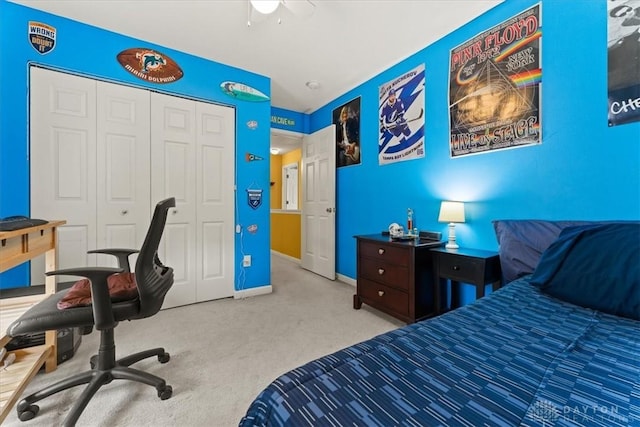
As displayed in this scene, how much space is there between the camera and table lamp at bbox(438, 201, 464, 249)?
213 cm

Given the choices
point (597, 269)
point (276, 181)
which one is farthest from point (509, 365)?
point (276, 181)

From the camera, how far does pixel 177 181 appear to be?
2693mm

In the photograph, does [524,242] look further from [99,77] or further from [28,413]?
[99,77]

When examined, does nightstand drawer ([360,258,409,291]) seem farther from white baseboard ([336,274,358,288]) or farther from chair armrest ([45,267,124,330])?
chair armrest ([45,267,124,330])

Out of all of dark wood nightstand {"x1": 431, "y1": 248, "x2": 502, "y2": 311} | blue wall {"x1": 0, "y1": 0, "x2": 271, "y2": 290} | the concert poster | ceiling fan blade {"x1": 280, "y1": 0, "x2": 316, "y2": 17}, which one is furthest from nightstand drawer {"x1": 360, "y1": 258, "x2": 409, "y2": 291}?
ceiling fan blade {"x1": 280, "y1": 0, "x2": 316, "y2": 17}

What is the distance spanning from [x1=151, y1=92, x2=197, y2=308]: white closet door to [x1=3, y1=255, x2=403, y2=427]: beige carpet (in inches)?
10.4

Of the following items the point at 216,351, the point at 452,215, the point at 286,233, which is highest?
the point at 452,215

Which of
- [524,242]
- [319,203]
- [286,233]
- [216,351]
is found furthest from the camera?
[286,233]

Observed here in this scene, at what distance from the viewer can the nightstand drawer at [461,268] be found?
182 cm

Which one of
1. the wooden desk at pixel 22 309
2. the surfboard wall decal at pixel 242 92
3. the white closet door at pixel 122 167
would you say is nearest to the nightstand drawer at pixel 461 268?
the wooden desk at pixel 22 309

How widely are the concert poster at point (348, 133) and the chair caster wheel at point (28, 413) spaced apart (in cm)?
328

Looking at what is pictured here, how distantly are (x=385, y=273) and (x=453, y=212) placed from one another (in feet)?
2.54

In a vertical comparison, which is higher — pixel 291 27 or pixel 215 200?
pixel 291 27

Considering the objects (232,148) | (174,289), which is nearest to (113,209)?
(174,289)
